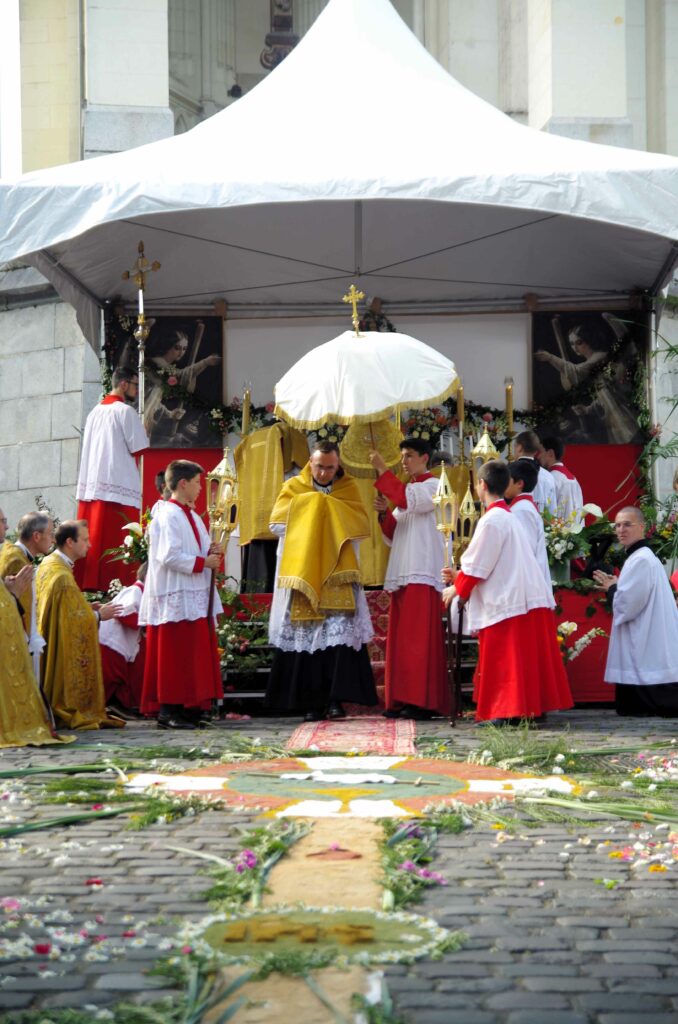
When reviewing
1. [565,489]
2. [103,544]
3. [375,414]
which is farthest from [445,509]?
[103,544]

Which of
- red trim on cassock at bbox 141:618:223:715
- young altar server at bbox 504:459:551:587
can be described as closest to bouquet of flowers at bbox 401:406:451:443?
young altar server at bbox 504:459:551:587

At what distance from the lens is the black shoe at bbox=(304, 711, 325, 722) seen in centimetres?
1000

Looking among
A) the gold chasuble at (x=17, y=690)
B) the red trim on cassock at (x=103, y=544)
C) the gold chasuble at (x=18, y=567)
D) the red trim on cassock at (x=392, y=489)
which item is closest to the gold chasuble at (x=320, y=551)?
the red trim on cassock at (x=392, y=489)

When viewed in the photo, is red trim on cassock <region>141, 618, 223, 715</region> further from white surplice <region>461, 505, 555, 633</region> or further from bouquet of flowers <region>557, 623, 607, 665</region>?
bouquet of flowers <region>557, 623, 607, 665</region>

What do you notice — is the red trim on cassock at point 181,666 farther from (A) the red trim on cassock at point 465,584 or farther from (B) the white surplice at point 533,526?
(B) the white surplice at point 533,526

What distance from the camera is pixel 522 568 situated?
9.50 metres

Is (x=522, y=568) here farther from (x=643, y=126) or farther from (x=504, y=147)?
(x=643, y=126)

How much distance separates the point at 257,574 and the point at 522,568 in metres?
3.98

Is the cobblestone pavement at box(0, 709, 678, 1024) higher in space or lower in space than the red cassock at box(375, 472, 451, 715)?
lower

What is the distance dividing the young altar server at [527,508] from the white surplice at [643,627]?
0.66 metres

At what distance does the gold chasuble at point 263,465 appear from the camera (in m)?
13.3

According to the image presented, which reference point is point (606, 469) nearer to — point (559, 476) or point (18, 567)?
point (559, 476)

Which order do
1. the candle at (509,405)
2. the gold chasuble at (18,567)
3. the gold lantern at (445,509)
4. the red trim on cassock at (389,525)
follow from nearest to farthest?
the gold chasuble at (18,567) → the gold lantern at (445,509) → the red trim on cassock at (389,525) → the candle at (509,405)

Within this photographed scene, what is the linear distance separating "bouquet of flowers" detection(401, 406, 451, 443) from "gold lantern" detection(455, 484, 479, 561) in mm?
3488
